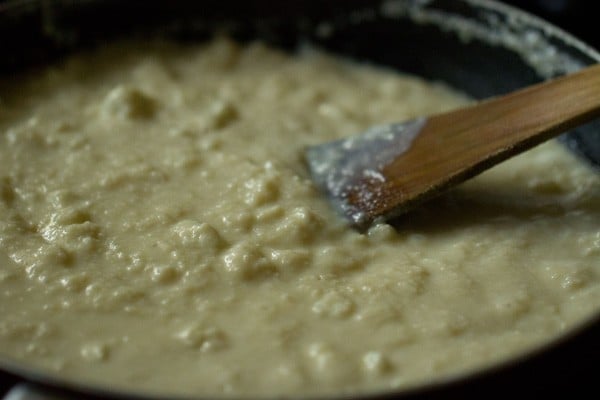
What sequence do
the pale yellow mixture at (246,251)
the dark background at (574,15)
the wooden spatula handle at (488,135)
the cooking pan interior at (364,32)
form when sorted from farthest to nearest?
the dark background at (574,15)
the cooking pan interior at (364,32)
the wooden spatula handle at (488,135)
the pale yellow mixture at (246,251)

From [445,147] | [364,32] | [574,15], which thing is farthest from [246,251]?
[574,15]

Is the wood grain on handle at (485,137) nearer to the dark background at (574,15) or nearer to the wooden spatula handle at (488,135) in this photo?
the wooden spatula handle at (488,135)

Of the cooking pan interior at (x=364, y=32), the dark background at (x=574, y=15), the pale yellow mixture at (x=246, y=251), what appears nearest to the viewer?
the pale yellow mixture at (x=246, y=251)

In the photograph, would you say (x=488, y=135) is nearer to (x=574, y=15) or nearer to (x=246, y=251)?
(x=246, y=251)

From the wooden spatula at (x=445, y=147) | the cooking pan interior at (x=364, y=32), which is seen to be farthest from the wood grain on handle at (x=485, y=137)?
the cooking pan interior at (x=364, y=32)

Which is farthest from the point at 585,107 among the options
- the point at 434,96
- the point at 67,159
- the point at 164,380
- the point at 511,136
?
→ the point at 67,159

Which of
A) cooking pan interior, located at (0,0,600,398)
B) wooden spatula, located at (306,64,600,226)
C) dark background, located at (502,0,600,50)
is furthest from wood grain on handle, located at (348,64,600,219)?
dark background, located at (502,0,600,50)

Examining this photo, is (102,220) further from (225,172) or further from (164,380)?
(164,380)
